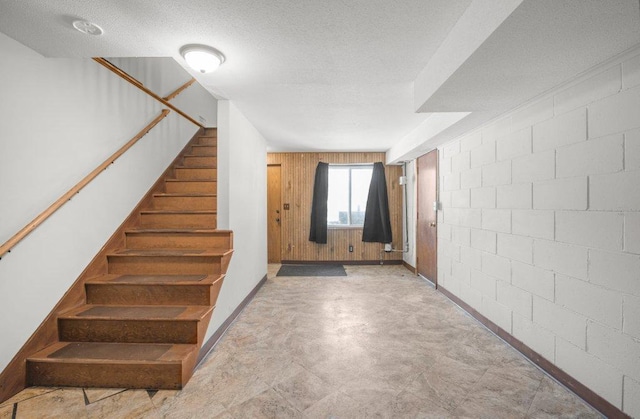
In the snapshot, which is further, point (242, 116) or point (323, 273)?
point (323, 273)

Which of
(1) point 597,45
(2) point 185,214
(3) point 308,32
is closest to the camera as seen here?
(1) point 597,45

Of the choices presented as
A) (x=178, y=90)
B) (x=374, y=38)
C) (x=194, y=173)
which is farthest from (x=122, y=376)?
(x=178, y=90)

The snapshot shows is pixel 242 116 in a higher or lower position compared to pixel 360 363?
higher

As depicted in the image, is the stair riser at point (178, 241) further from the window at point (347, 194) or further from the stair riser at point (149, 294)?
the window at point (347, 194)

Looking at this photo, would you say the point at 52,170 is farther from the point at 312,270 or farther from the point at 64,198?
the point at 312,270

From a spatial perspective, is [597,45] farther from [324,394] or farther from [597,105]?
[324,394]

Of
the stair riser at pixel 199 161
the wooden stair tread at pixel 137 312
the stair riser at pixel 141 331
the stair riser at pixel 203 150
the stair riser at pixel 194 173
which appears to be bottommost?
the stair riser at pixel 141 331

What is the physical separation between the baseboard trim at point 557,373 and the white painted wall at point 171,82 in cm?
461

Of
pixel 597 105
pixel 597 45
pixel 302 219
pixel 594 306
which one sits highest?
pixel 597 45

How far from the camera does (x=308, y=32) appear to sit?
1578 mm

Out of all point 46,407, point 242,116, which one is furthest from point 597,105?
point 46,407

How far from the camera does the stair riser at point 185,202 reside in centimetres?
326

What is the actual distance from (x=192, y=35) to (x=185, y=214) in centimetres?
198

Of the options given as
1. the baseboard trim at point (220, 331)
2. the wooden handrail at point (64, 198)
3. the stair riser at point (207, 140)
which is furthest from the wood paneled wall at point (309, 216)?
the wooden handrail at point (64, 198)
